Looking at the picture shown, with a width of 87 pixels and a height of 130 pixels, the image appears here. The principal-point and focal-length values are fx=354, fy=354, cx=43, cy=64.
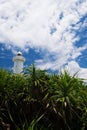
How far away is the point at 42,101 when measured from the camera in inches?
347

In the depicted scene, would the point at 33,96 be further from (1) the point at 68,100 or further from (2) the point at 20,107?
(1) the point at 68,100

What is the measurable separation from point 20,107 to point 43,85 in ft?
2.69

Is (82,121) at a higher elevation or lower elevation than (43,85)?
lower

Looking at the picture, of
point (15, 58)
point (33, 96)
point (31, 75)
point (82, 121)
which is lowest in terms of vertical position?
point (82, 121)

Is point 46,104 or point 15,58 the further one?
point 15,58

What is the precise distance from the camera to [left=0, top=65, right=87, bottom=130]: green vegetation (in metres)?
8.52

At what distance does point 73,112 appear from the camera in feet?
28.2

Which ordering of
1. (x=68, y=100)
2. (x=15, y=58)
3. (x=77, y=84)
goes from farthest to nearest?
(x=15, y=58)
(x=77, y=84)
(x=68, y=100)

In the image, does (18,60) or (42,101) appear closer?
(42,101)

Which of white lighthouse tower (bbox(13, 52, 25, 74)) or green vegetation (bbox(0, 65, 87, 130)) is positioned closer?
green vegetation (bbox(0, 65, 87, 130))

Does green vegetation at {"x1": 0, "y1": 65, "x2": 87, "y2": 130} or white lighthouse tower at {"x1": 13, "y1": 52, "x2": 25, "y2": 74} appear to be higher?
white lighthouse tower at {"x1": 13, "y1": 52, "x2": 25, "y2": 74}

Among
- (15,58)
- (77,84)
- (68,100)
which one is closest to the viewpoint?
(68,100)

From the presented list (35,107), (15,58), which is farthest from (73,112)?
(15,58)

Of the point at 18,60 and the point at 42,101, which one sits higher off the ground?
the point at 18,60
